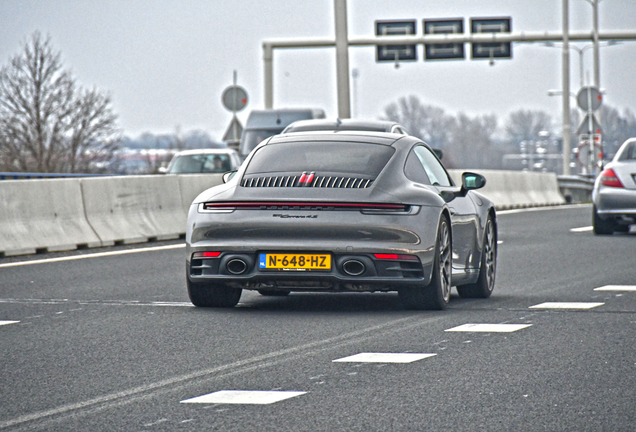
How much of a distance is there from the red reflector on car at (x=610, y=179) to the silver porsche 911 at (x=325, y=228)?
32.8 feet

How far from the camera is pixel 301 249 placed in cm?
870

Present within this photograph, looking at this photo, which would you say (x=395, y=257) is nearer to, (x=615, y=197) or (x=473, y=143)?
(x=615, y=197)

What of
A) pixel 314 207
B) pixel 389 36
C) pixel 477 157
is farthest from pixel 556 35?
pixel 477 157

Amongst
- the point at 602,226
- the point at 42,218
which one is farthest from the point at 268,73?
the point at 42,218

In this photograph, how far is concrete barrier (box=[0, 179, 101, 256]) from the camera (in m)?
15.7

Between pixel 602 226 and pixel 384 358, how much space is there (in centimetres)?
1276

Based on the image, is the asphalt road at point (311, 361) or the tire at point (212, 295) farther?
the tire at point (212, 295)

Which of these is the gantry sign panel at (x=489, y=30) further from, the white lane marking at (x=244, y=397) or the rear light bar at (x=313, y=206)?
the white lane marking at (x=244, y=397)

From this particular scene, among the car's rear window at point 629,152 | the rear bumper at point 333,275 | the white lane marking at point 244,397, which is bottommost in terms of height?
the white lane marking at point 244,397

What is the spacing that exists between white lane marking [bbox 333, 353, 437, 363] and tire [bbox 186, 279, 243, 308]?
2563mm

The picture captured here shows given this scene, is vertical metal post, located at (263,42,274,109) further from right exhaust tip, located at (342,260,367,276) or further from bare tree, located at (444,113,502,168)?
bare tree, located at (444,113,502,168)

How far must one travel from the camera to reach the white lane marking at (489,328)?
8.09 meters

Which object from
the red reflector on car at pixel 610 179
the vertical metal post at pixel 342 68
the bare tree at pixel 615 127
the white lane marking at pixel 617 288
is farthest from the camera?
the bare tree at pixel 615 127

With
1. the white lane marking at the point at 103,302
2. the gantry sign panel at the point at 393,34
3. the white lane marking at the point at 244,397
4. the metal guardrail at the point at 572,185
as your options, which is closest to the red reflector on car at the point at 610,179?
the white lane marking at the point at 103,302
